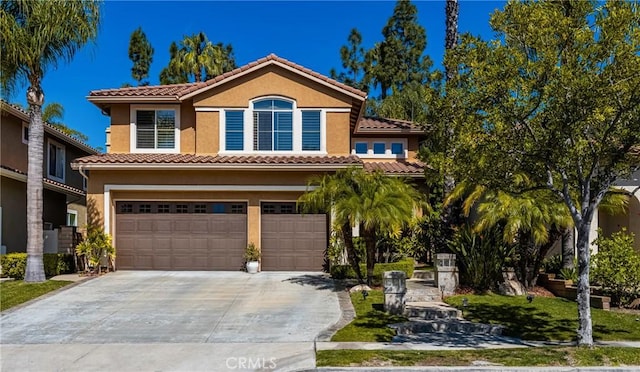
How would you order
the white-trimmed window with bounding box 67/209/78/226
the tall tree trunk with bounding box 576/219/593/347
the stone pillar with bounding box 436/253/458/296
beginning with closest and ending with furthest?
the tall tree trunk with bounding box 576/219/593/347 < the stone pillar with bounding box 436/253/458/296 < the white-trimmed window with bounding box 67/209/78/226

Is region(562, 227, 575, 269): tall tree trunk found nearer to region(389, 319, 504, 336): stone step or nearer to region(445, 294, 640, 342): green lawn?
region(445, 294, 640, 342): green lawn

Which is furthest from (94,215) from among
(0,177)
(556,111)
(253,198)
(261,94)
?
(556,111)

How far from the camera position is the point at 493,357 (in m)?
8.73

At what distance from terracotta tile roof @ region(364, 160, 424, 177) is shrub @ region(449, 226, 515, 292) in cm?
472

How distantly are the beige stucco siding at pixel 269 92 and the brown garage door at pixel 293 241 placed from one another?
4.07 m

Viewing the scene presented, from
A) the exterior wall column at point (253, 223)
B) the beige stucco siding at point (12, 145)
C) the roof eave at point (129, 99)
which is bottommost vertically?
the exterior wall column at point (253, 223)

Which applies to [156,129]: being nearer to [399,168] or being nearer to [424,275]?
[399,168]

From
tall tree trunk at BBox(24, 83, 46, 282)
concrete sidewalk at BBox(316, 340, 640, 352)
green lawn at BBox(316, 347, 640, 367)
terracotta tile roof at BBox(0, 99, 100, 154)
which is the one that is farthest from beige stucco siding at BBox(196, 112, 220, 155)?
green lawn at BBox(316, 347, 640, 367)

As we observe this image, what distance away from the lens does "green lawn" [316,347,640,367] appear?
8.39m

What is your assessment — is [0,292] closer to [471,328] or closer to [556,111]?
[471,328]

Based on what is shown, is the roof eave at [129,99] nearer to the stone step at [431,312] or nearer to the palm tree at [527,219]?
the palm tree at [527,219]

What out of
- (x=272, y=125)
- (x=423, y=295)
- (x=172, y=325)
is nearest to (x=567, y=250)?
(x=423, y=295)

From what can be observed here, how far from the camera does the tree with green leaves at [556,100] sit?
815cm

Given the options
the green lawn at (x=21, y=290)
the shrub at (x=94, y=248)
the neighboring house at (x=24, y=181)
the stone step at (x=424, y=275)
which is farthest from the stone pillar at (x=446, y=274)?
the neighboring house at (x=24, y=181)
